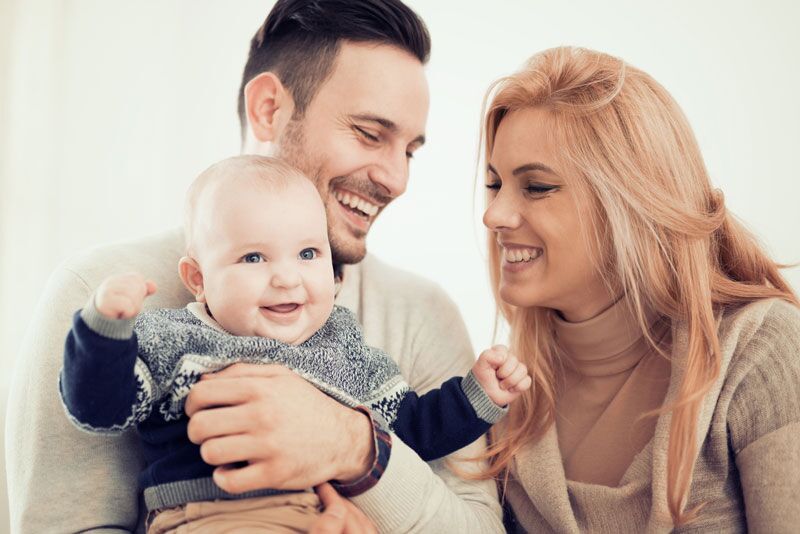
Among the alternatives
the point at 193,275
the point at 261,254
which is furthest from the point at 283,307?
the point at 193,275

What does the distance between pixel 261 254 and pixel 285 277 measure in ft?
0.24

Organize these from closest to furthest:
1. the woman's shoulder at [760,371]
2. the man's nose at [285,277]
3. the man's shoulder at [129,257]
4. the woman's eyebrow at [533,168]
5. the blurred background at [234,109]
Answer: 1. the man's nose at [285,277]
2. the woman's shoulder at [760,371]
3. the man's shoulder at [129,257]
4. the woman's eyebrow at [533,168]
5. the blurred background at [234,109]

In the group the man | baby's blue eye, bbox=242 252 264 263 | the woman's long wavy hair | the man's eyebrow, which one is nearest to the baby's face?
baby's blue eye, bbox=242 252 264 263

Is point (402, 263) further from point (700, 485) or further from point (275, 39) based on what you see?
point (700, 485)

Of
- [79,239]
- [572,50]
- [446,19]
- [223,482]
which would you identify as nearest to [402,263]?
[446,19]

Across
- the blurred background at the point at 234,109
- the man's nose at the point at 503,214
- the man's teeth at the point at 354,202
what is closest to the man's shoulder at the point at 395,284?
the man's teeth at the point at 354,202

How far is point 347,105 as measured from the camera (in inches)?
76.4

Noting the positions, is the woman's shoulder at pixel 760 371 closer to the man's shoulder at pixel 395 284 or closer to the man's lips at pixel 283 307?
the man's shoulder at pixel 395 284

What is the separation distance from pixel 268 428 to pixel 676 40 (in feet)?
8.13

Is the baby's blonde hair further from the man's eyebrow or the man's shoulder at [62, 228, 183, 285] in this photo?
the man's eyebrow

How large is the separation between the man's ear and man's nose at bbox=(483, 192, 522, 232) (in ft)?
2.02

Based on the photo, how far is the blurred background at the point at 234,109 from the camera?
2.75 meters

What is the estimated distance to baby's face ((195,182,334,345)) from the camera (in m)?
1.40

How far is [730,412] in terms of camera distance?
1.58 metres
